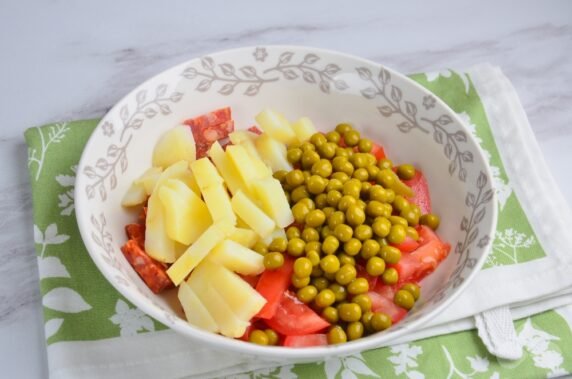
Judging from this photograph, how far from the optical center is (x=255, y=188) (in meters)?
2.34

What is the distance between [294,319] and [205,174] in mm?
569

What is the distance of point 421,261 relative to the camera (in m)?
2.37

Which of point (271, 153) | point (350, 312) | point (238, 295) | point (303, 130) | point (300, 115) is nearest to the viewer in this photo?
point (238, 295)

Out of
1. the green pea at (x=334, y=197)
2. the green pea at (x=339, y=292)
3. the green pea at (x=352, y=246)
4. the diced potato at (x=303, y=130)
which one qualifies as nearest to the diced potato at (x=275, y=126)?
the diced potato at (x=303, y=130)

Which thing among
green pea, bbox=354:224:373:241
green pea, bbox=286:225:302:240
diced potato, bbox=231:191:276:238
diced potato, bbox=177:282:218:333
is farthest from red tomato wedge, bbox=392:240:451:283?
diced potato, bbox=177:282:218:333

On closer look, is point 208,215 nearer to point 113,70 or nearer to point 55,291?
point 55,291

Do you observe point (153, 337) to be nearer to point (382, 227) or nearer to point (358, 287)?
point (358, 287)

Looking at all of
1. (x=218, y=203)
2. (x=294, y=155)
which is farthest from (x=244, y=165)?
(x=294, y=155)

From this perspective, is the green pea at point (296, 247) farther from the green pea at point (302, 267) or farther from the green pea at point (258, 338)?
the green pea at point (258, 338)

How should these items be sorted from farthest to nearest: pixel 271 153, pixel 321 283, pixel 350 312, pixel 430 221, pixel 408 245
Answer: pixel 271 153 < pixel 430 221 < pixel 408 245 < pixel 321 283 < pixel 350 312

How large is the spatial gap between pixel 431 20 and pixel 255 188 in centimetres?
195

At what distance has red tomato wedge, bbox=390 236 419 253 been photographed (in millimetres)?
2374

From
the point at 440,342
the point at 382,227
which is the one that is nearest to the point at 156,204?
the point at 382,227

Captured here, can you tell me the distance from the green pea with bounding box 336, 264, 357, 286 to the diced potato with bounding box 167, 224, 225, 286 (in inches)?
15.7
